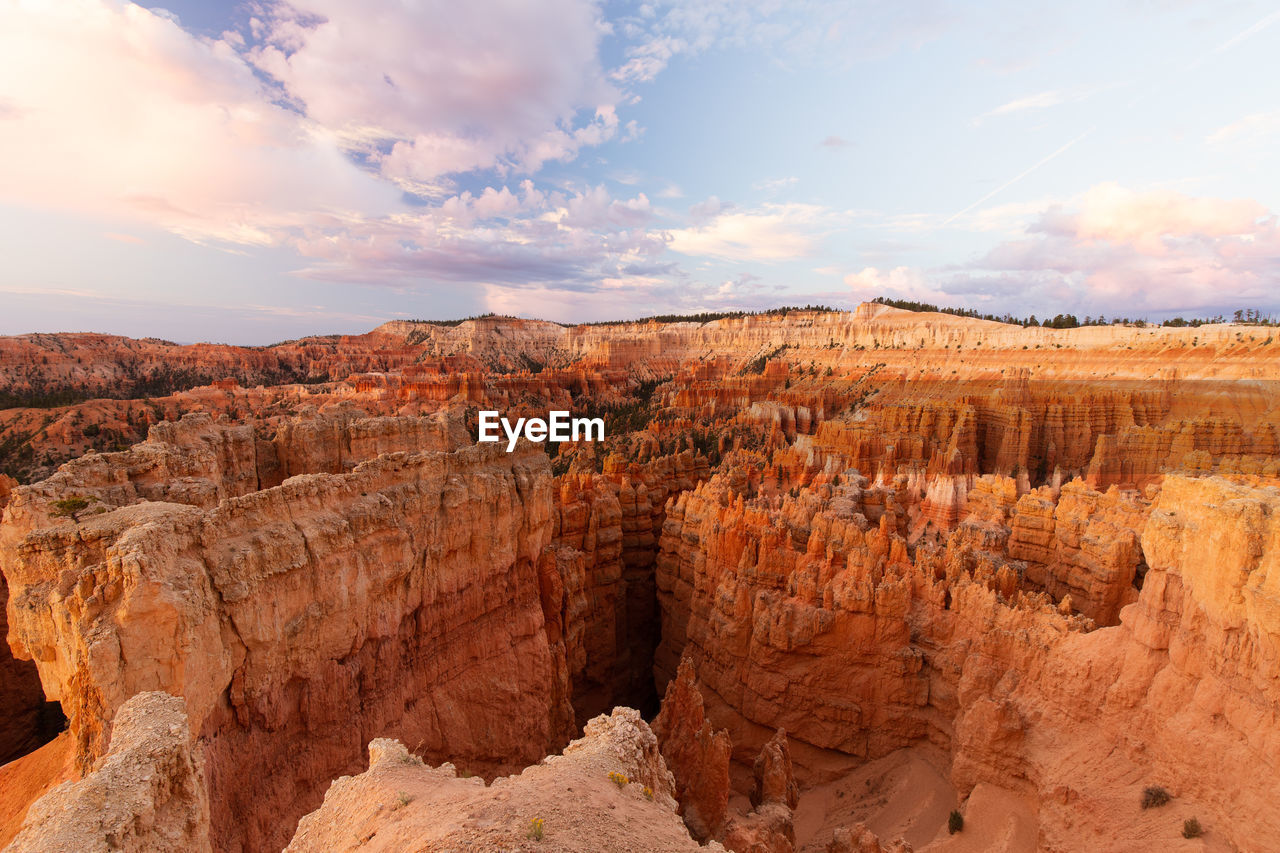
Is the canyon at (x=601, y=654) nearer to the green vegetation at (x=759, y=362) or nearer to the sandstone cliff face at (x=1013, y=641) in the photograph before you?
the sandstone cliff face at (x=1013, y=641)

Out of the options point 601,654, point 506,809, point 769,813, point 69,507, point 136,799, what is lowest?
point 601,654

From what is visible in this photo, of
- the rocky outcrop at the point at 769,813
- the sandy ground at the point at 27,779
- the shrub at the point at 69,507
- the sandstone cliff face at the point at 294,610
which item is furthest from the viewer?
the rocky outcrop at the point at 769,813

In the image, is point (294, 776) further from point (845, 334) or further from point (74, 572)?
point (845, 334)

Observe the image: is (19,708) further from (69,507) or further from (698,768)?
(698,768)

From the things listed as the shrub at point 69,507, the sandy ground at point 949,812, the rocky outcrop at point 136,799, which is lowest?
the sandy ground at point 949,812

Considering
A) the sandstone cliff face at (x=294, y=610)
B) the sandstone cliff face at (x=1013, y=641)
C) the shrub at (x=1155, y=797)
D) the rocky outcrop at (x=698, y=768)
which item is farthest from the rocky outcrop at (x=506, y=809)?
the sandstone cliff face at (x=1013, y=641)

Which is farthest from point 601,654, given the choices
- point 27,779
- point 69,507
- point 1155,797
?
point 69,507

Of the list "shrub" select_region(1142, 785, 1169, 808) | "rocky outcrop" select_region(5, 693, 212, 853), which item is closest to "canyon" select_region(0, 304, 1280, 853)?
"rocky outcrop" select_region(5, 693, 212, 853)

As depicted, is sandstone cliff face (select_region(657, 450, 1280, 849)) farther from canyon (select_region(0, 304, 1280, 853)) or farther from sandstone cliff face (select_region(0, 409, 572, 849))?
sandstone cliff face (select_region(0, 409, 572, 849))
